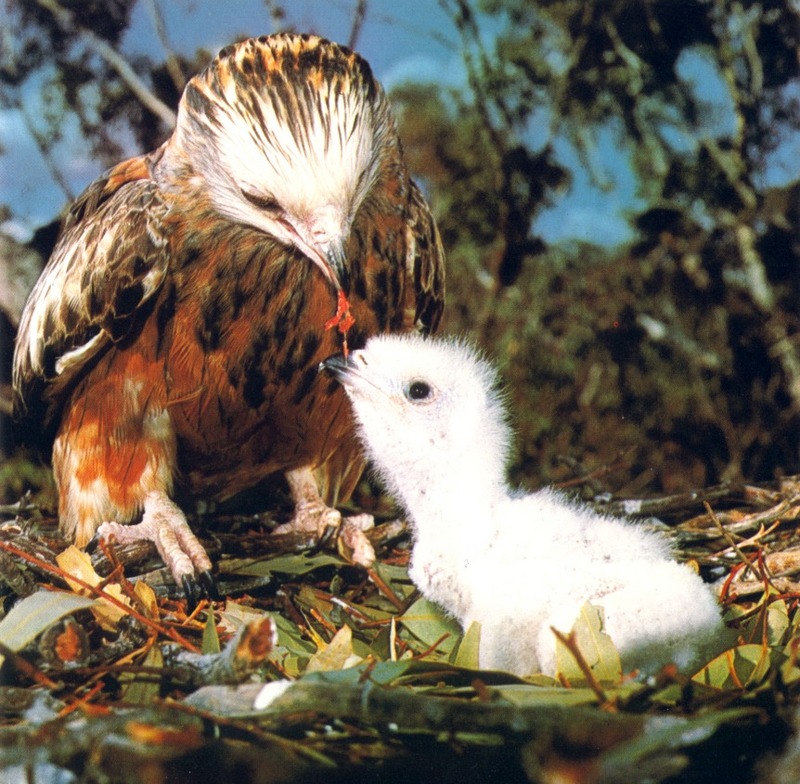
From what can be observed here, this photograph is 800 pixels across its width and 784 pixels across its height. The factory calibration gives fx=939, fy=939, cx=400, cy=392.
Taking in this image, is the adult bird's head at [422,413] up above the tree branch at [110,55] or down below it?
below

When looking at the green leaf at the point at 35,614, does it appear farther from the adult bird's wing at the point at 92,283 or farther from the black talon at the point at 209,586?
the adult bird's wing at the point at 92,283

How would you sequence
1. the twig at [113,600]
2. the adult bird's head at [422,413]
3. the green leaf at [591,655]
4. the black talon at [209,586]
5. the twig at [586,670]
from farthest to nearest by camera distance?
the black talon at [209,586] < the adult bird's head at [422,413] < the twig at [113,600] < the green leaf at [591,655] < the twig at [586,670]

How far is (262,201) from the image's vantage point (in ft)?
4.69

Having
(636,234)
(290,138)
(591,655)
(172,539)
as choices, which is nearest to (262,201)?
(290,138)

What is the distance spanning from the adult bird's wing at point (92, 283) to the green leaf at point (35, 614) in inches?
19.3

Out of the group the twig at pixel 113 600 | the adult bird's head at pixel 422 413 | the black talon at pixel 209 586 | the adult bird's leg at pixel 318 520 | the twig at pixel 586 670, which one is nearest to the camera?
the twig at pixel 586 670

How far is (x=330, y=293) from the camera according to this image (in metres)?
1.60

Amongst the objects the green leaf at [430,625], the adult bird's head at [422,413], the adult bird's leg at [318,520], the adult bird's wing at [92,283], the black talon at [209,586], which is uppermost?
the adult bird's wing at [92,283]

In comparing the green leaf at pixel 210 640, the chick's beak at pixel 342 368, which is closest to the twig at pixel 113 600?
the green leaf at pixel 210 640

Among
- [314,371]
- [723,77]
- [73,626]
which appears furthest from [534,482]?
[73,626]

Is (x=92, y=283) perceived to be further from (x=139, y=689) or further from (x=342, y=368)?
(x=139, y=689)

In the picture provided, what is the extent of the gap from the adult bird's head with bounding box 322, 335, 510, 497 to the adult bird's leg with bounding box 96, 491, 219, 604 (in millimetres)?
357

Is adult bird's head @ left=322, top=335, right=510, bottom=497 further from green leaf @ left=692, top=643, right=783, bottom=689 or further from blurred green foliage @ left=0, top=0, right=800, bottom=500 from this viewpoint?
green leaf @ left=692, top=643, right=783, bottom=689

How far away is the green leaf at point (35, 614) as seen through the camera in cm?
112
